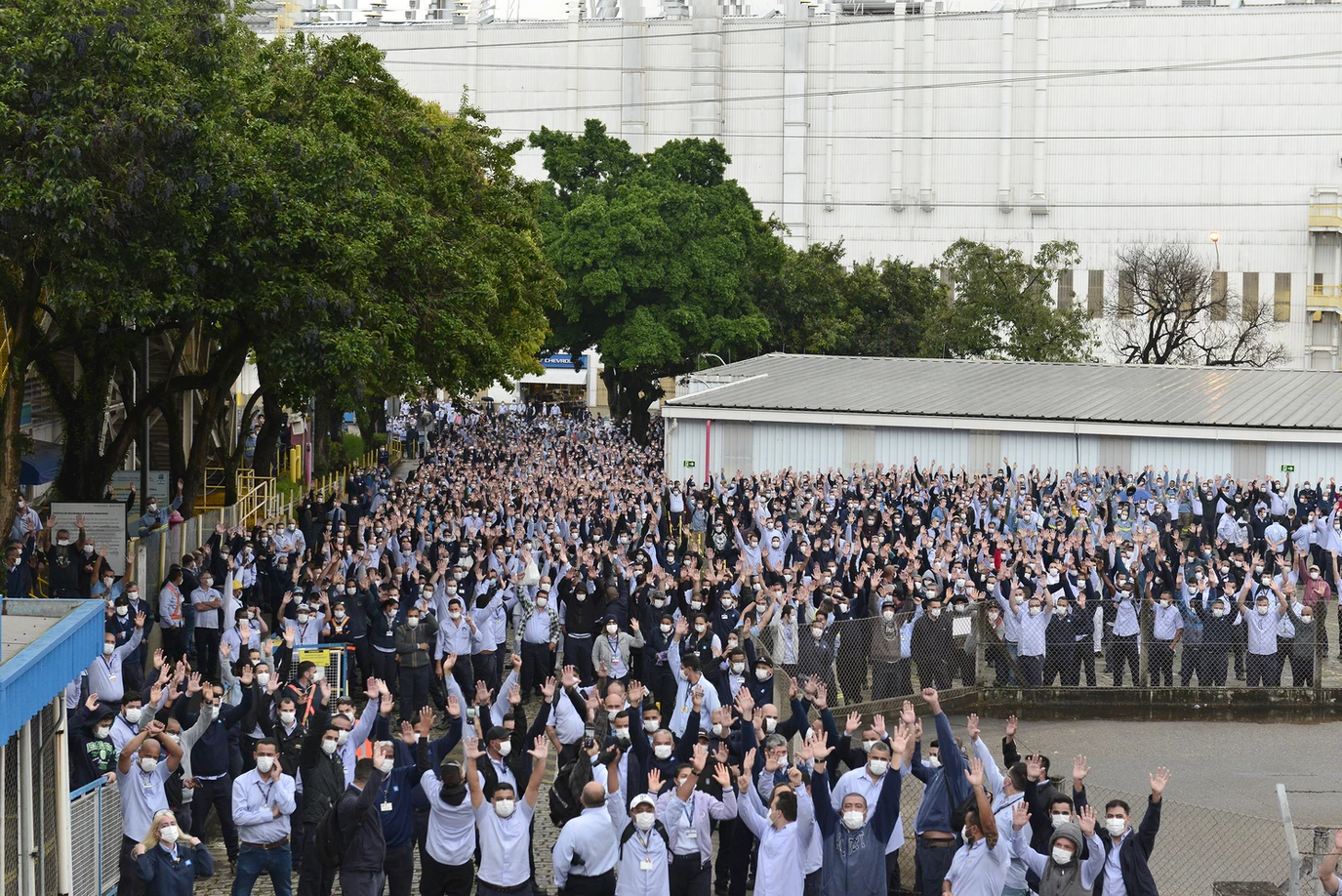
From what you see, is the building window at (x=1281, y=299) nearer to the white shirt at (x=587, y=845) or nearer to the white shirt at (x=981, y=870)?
the white shirt at (x=981, y=870)

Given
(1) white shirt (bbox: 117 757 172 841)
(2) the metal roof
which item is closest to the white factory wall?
(2) the metal roof

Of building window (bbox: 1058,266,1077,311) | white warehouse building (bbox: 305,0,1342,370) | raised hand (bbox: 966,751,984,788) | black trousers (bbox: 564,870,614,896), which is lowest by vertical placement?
black trousers (bbox: 564,870,614,896)

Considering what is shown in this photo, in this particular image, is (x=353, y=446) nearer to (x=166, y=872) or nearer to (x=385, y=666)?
(x=385, y=666)

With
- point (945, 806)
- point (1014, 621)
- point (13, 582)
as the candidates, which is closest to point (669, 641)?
point (1014, 621)

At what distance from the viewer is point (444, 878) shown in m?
10.5

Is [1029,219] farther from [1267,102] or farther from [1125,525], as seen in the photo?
[1125,525]

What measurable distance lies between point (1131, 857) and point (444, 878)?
422 cm

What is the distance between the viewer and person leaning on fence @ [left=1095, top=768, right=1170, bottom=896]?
31.0 ft

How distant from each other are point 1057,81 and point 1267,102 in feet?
30.6

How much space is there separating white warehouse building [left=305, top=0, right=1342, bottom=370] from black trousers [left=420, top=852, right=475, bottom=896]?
6848 centimetres

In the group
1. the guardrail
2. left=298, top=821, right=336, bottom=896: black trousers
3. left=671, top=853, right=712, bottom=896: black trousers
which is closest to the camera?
the guardrail

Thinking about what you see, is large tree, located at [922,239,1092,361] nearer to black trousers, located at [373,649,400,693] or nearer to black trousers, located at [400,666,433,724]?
black trousers, located at [373,649,400,693]

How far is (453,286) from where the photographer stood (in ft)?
90.8

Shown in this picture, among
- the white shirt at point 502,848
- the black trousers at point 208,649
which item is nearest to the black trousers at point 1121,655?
the black trousers at point 208,649
